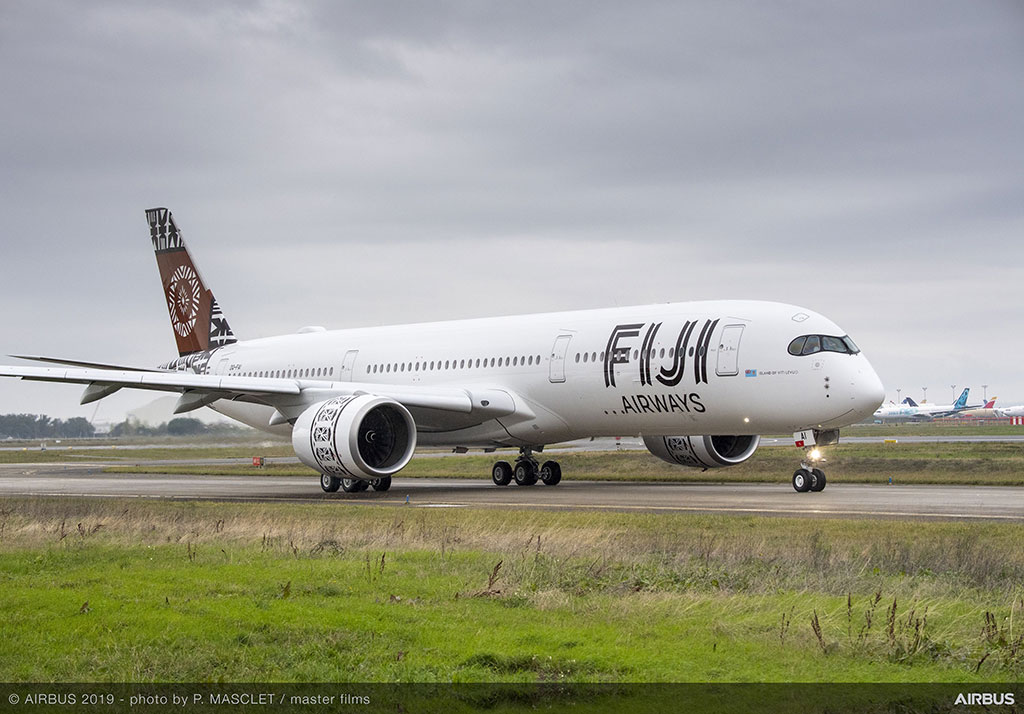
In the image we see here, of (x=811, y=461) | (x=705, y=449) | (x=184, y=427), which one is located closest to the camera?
(x=811, y=461)

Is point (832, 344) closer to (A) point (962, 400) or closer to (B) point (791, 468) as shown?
(B) point (791, 468)

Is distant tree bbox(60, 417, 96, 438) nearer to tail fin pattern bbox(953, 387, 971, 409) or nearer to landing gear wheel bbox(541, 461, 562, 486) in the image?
tail fin pattern bbox(953, 387, 971, 409)

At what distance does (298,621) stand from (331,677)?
64.3 inches

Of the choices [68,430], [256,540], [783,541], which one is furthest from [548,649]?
[68,430]

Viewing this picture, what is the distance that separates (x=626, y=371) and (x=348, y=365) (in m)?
10.6

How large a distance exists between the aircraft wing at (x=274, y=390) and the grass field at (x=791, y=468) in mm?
5646

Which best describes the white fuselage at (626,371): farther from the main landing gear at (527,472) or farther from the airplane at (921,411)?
the airplane at (921,411)

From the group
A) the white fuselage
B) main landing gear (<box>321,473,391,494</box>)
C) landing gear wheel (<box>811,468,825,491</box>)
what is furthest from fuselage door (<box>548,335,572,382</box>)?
landing gear wheel (<box>811,468,825,491</box>)

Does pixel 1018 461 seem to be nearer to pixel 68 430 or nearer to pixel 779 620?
pixel 779 620

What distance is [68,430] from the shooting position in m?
165

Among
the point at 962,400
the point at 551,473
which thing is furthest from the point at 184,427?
the point at 962,400

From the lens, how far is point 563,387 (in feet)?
87.8

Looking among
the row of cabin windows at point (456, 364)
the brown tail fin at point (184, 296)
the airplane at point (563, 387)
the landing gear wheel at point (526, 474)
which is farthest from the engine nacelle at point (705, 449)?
the brown tail fin at point (184, 296)

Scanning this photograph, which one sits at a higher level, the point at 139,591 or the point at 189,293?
the point at 189,293
